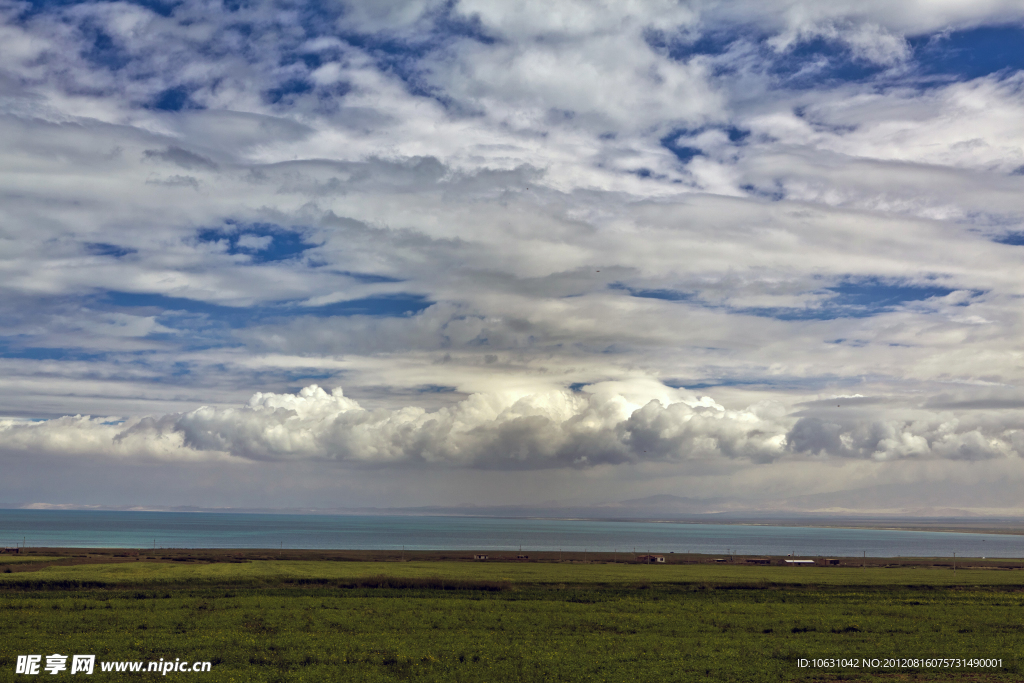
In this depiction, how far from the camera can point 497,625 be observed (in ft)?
172

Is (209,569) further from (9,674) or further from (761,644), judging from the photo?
(761,644)

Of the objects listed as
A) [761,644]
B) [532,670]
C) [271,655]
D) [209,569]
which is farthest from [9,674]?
[209,569]

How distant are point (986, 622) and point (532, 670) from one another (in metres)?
41.0

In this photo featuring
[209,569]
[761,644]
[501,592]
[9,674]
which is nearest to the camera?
[9,674]

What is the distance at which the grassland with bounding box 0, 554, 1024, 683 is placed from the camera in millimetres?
38531

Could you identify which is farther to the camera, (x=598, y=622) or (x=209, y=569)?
(x=209, y=569)

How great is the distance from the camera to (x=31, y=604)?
58312mm

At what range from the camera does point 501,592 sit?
78750 millimetres

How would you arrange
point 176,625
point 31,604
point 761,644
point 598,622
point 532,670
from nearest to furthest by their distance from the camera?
point 532,670 → point 761,644 → point 176,625 → point 598,622 → point 31,604

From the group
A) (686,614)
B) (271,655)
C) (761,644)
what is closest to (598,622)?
(686,614)

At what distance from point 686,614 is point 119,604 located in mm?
48992

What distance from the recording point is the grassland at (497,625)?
3853 centimetres

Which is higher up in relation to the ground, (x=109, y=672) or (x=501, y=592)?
(x=109, y=672)

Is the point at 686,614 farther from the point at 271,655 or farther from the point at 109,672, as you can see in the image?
the point at 109,672
